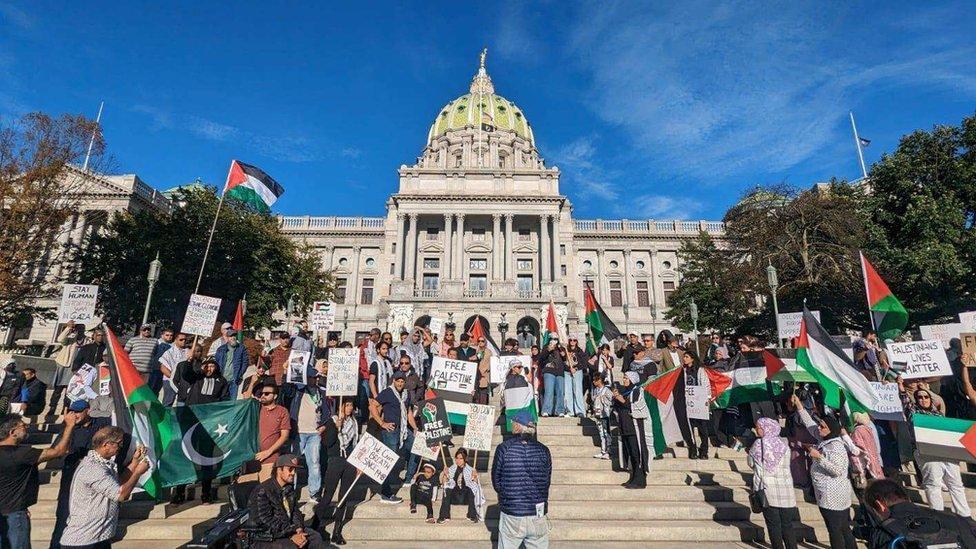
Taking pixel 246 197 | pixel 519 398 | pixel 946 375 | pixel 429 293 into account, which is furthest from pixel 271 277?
pixel 946 375

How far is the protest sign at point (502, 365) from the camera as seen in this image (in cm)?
1142

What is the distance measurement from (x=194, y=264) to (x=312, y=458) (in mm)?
25104

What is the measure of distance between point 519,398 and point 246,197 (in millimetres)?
13971

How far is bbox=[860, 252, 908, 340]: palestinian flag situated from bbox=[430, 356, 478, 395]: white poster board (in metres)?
9.85

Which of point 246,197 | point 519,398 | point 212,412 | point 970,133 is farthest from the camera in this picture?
point 970,133

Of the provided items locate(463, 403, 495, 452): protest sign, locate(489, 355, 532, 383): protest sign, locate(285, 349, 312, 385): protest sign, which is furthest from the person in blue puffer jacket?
locate(489, 355, 532, 383): protest sign

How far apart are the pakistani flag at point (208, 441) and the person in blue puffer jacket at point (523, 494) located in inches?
182

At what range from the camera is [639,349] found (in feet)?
37.1

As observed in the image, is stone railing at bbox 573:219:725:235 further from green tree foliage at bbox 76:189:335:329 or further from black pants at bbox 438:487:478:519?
black pants at bbox 438:487:478:519

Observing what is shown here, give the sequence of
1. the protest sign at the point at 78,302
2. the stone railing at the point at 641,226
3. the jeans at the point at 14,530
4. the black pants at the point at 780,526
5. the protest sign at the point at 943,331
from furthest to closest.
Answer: the stone railing at the point at 641,226
the protest sign at the point at 78,302
the protest sign at the point at 943,331
the black pants at the point at 780,526
the jeans at the point at 14,530

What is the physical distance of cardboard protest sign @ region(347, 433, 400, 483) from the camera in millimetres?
7031

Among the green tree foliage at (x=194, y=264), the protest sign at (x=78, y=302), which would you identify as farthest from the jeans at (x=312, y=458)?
the green tree foliage at (x=194, y=264)

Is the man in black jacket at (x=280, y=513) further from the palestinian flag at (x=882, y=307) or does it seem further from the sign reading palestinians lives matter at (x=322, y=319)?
the palestinian flag at (x=882, y=307)

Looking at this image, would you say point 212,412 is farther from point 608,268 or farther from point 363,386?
point 608,268
